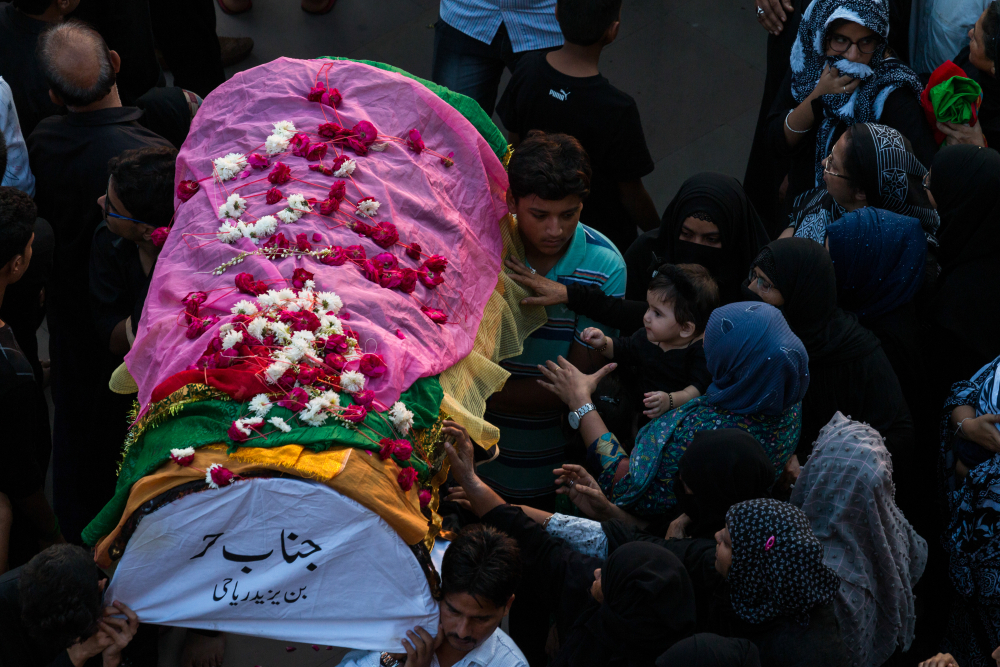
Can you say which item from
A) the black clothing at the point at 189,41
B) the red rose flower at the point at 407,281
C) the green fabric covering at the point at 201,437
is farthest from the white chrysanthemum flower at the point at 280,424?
the black clothing at the point at 189,41

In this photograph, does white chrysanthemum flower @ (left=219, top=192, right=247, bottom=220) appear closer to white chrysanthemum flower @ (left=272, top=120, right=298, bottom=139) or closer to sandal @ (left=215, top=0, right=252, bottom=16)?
white chrysanthemum flower @ (left=272, top=120, right=298, bottom=139)

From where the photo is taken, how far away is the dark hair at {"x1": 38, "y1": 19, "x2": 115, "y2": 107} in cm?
362

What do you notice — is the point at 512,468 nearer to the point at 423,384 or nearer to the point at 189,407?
the point at 423,384

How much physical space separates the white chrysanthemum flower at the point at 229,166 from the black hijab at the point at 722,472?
5.19ft

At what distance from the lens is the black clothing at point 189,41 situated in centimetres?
530

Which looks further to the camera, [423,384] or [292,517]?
[423,384]

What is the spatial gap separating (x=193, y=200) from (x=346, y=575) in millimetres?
1264

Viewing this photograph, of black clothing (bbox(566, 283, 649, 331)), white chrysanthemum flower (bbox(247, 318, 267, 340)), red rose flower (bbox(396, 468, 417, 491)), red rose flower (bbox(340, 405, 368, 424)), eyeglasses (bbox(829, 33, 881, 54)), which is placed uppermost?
eyeglasses (bbox(829, 33, 881, 54))

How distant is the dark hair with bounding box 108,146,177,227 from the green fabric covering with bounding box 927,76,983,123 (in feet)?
9.87

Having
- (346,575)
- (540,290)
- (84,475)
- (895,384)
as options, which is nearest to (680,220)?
(540,290)

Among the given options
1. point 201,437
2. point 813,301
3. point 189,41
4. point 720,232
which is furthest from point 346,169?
point 189,41

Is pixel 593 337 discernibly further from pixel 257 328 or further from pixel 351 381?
pixel 257 328

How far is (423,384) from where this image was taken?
2344 mm

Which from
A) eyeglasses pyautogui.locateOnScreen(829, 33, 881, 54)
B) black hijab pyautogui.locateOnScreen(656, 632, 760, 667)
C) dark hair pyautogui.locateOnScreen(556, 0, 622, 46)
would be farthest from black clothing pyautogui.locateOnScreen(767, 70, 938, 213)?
black hijab pyautogui.locateOnScreen(656, 632, 760, 667)
